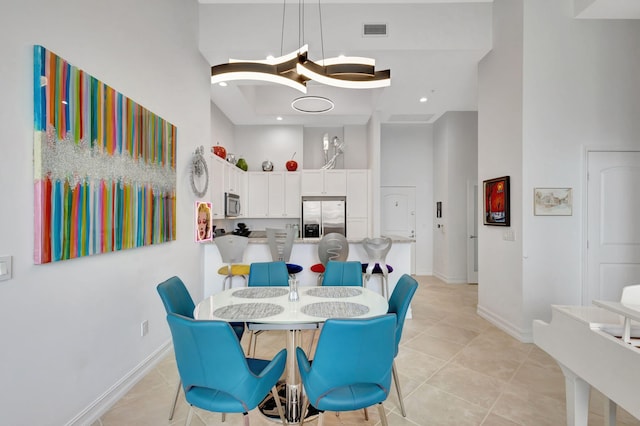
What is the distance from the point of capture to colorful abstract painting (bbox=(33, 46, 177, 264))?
1642mm

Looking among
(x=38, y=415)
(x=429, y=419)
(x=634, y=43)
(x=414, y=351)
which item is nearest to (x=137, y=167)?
(x=38, y=415)

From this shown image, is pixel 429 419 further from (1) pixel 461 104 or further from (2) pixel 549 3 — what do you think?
(1) pixel 461 104

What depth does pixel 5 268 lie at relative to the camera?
146 centimetres

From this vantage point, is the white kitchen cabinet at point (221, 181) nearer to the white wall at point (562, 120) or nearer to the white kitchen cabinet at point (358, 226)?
the white kitchen cabinet at point (358, 226)

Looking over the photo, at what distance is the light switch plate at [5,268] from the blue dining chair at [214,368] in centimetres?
80

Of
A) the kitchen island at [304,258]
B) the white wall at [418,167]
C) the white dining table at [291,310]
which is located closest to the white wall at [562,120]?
the kitchen island at [304,258]

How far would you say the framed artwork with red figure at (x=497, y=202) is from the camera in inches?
136

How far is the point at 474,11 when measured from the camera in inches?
146

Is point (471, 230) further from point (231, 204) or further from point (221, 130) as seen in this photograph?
point (221, 130)

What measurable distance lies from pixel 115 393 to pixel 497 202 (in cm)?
408

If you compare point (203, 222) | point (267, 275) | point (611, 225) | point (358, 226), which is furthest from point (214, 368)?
point (358, 226)

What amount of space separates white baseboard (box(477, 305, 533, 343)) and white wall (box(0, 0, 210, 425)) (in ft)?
11.9

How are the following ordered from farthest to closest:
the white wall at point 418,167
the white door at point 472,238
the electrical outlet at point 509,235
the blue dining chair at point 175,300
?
the white wall at point 418,167 < the white door at point 472,238 < the electrical outlet at point 509,235 < the blue dining chair at point 175,300

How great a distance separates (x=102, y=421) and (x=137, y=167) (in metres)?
1.78
